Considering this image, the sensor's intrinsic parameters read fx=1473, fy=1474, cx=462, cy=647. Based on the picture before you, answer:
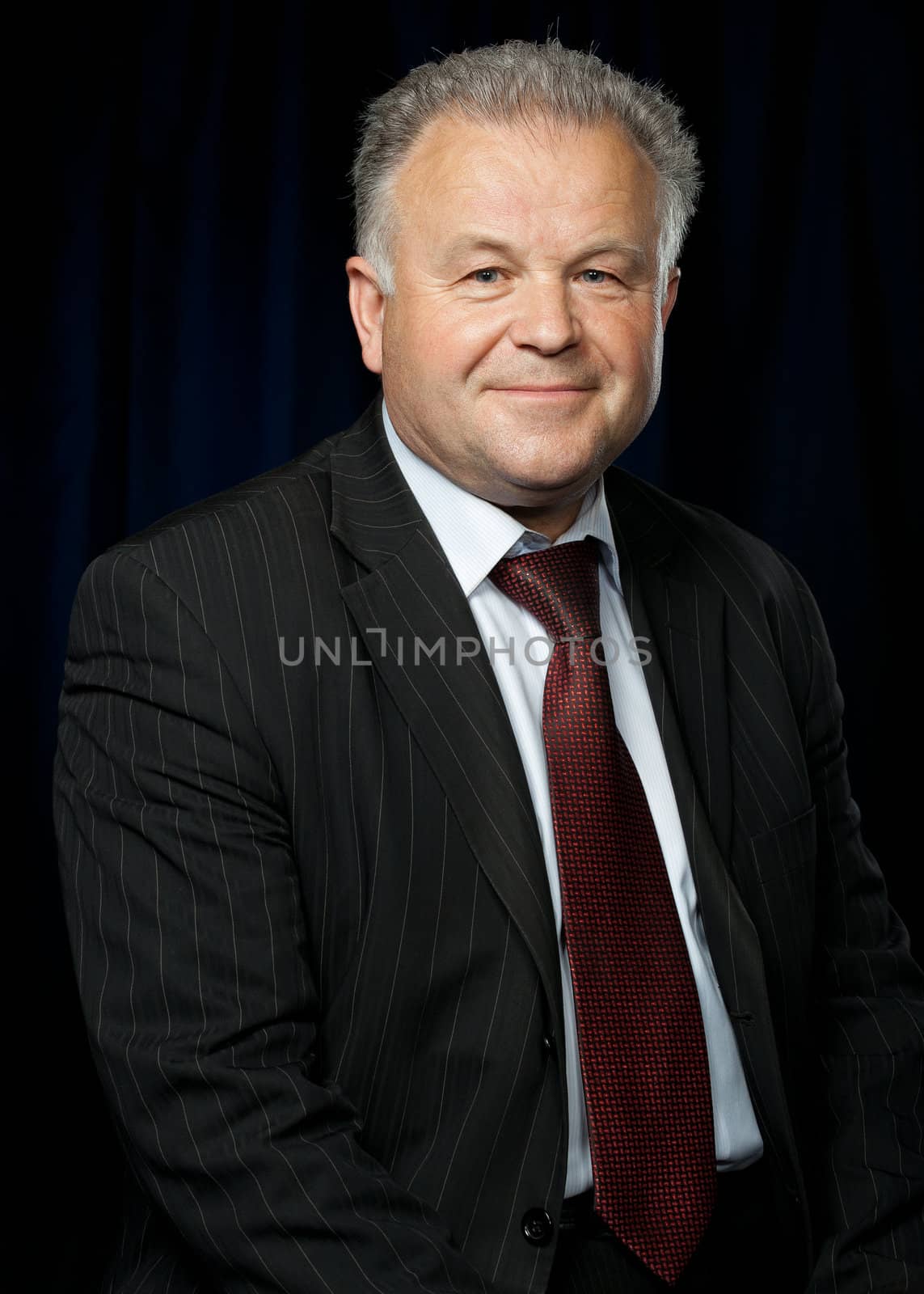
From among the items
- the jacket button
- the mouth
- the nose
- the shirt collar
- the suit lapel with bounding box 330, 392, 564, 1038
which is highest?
the nose

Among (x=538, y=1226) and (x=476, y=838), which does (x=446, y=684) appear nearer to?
(x=476, y=838)

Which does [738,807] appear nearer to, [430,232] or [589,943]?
[589,943]

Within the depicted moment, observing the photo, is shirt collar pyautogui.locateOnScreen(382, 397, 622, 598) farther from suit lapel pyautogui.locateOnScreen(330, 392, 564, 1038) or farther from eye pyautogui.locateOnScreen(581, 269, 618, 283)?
eye pyautogui.locateOnScreen(581, 269, 618, 283)

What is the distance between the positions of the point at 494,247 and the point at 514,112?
0.49 ft

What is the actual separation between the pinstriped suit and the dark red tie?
52mm

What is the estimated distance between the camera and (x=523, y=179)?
5.08 feet

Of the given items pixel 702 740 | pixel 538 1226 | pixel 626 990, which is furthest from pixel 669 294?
→ pixel 538 1226

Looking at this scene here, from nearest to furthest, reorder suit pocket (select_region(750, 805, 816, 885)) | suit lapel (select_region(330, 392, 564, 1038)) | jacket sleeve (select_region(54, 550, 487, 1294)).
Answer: jacket sleeve (select_region(54, 550, 487, 1294)) → suit lapel (select_region(330, 392, 564, 1038)) → suit pocket (select_region(750, 805, 816, 885))

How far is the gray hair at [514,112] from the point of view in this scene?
5.17 feet

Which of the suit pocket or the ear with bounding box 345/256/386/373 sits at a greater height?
the ear with bounding box 345/256/386/373

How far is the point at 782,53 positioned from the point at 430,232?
146cm

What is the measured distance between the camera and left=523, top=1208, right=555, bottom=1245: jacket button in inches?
56.0

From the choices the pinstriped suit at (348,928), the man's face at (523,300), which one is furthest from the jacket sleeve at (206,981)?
the man's face at (523,300)

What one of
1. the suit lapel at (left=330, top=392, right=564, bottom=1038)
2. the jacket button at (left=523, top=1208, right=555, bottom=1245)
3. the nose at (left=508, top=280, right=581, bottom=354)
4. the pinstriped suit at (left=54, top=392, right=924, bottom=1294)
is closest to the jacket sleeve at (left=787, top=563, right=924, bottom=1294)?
the pinstriped suit at (left=54, top=392, right=924, bottom=1294)
